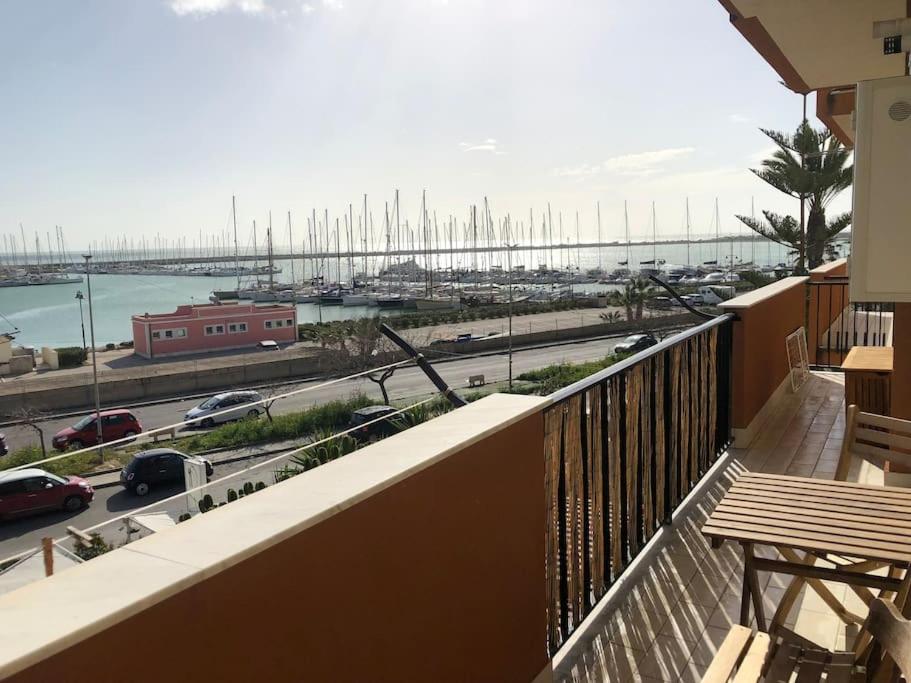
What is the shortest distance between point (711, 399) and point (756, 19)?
2.35m

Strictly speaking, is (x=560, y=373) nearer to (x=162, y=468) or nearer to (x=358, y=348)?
(x=358, y=348)

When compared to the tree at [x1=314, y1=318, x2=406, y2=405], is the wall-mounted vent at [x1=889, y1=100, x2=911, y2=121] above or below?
above

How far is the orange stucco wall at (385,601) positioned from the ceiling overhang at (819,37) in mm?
3184

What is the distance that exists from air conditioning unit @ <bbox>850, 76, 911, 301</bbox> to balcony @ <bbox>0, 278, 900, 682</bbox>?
100 centimetres

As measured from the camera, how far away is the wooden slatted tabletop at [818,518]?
2.29m

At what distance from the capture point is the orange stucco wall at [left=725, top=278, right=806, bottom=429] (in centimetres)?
554

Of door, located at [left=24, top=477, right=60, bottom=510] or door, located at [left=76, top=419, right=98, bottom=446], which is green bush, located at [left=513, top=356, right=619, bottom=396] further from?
door, located at [left=76, top=419, right=98, bottom=446]

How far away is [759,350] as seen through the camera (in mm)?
6031

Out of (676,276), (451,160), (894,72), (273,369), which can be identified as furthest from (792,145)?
(451,160)

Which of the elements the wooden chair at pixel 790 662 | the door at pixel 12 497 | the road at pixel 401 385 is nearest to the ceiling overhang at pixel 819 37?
the wooden chair at pixel 790 662

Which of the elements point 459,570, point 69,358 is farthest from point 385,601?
point 69,358

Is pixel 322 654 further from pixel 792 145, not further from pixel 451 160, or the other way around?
pixel 451 160

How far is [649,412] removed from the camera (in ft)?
11.9

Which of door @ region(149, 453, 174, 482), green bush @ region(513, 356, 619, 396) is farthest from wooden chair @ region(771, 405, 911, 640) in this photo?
green bush @ region(513, 356, 619, 396)
